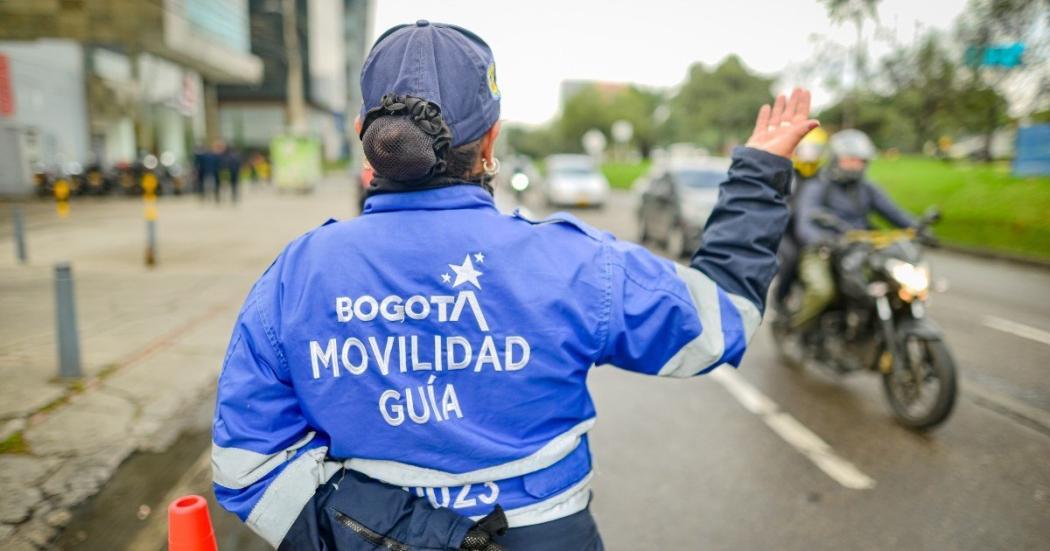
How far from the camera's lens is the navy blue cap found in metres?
1.36

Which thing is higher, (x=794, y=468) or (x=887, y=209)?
(x=887, y=209)

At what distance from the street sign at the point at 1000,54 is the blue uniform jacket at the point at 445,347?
1355 cm

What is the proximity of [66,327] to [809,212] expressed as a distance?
555 cm

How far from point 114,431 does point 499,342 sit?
3883 mm

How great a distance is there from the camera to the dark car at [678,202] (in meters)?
12.2

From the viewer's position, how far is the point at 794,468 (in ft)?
13.2

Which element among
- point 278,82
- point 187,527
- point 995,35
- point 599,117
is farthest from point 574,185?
point 599,117

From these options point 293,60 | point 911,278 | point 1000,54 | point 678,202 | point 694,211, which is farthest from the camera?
point 293,60

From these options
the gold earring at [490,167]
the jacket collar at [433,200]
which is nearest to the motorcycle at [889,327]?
the gold earring at [490,167]

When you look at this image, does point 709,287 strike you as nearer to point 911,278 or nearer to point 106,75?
point 911,278

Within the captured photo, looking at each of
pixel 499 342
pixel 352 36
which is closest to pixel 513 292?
pixel 499 342

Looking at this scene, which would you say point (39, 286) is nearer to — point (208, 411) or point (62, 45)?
point (208, 411)

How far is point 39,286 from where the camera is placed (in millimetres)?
8781

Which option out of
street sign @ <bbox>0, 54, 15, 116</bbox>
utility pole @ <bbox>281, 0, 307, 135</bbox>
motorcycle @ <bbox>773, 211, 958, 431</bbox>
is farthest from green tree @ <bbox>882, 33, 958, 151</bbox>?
utility pole @ <bbox>281, 0, 307, 135</bbox>
